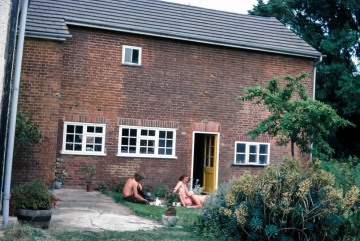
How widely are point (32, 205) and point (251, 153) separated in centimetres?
1138

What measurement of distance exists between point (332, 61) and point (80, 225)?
26580 millimetres

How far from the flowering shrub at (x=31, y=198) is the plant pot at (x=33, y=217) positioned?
10 cm

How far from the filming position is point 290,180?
29.2 feet

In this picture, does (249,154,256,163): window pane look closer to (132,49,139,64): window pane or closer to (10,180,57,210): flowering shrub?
(132,49,139,64): window pane

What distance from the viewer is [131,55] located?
1728cm

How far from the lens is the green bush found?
8.64 m

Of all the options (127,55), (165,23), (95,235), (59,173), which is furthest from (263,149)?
(95,235)

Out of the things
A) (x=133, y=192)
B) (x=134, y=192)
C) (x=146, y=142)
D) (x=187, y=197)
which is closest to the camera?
(x=134, y=192)

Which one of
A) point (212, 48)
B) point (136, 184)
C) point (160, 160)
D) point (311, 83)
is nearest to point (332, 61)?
point (311, 83)

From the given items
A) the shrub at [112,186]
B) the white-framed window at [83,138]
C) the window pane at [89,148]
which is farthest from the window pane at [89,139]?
the shrub at [112,186]

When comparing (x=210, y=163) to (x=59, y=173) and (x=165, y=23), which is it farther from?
(x=59, y=173)

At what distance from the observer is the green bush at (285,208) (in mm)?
8641

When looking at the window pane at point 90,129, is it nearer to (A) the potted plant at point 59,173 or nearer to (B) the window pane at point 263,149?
(A) the potted plant at point 59,173

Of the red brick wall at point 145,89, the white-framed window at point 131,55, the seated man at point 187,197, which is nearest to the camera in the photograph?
the seated man at point 187,197
